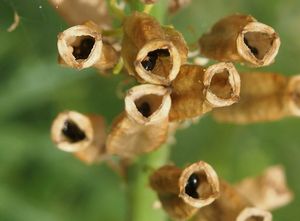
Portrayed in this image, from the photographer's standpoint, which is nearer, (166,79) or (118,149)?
(166,79)

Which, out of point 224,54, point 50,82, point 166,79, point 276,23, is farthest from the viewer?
point 276,23

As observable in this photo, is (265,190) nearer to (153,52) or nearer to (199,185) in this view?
(199,185)

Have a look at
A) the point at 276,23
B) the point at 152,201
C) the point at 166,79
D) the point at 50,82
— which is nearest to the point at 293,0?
the point at 276,23

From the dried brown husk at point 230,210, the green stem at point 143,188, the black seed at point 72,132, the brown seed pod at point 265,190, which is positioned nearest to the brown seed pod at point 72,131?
the black seed at point 72,132

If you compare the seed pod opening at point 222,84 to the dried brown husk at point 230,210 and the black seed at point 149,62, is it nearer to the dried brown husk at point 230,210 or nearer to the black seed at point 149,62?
the black seed at point 149,62

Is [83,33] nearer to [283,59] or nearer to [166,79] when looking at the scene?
[166,79]

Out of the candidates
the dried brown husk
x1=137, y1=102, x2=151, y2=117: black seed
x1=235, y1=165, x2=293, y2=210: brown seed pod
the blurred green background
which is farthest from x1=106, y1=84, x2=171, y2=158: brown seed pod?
the blurred green background

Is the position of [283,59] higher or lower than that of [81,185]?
higher

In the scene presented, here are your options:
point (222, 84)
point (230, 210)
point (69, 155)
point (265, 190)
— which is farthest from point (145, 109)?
→ point (69, 155)
